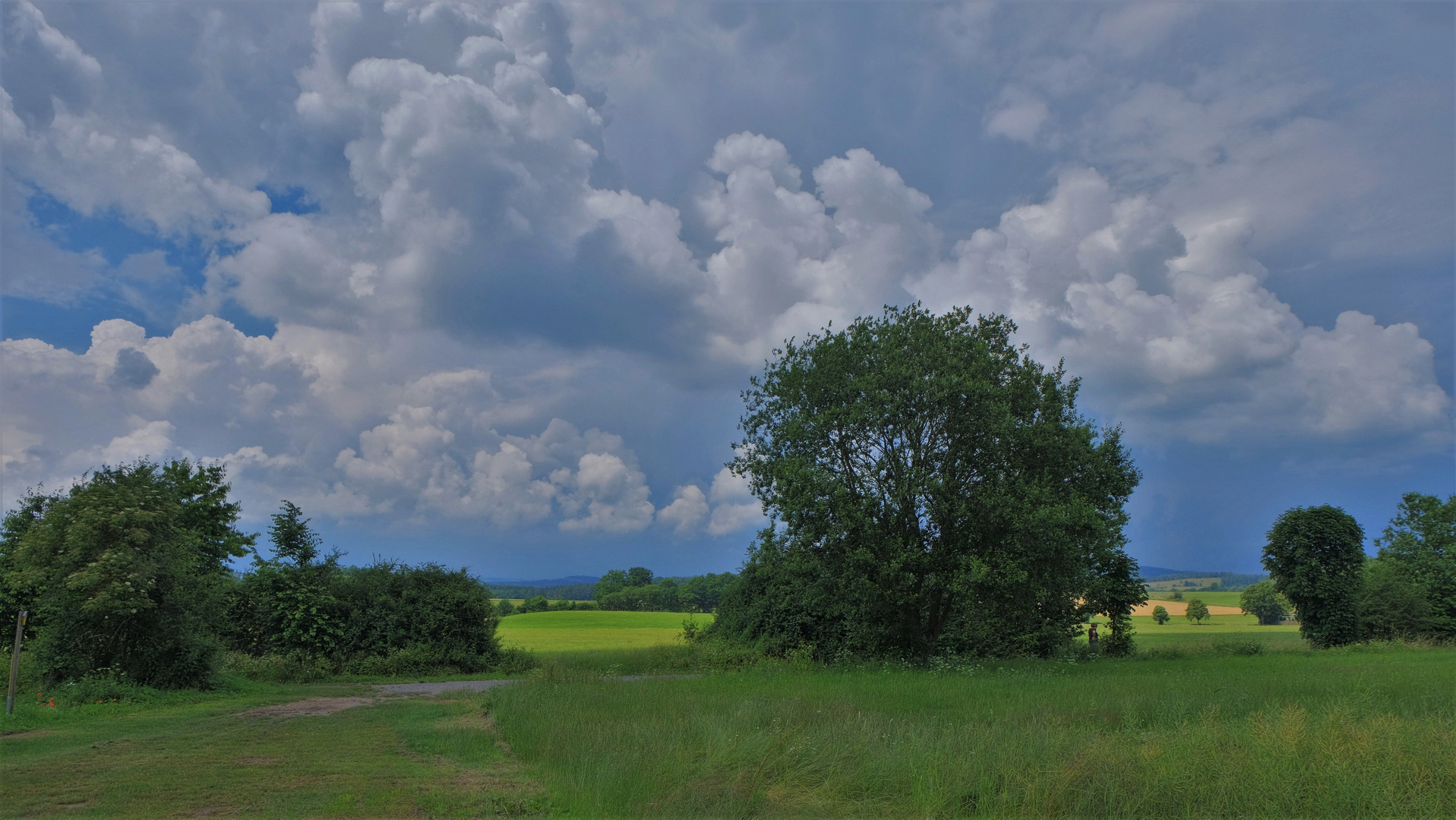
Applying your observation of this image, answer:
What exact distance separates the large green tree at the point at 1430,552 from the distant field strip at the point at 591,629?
39.1 metres

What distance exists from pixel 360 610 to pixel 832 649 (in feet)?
60.0

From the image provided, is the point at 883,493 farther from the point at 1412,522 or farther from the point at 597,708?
the point at 1412,522

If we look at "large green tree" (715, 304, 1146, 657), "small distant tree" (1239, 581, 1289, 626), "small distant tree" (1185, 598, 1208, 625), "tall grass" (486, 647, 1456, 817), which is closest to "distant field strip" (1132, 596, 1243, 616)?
"small distant tree" (1185, 598, 1208, 625)

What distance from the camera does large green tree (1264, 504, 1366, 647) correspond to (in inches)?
1454

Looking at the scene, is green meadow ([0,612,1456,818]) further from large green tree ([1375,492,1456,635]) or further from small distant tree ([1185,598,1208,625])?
small distant tree ([1185,598,1208,625])

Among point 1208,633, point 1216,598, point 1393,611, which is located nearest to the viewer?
point 1393,611

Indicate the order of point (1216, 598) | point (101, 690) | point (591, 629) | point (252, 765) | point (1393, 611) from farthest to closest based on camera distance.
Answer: point (1216, 598) → point (591, 629) → point (1393, 611) → point (101, 690) → point (252, 765)

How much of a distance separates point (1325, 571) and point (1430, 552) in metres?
13.4

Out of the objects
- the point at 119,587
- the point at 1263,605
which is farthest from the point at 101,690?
the point at 1263,605

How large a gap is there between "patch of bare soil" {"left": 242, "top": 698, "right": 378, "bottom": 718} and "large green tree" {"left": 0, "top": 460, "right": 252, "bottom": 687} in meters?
3.69

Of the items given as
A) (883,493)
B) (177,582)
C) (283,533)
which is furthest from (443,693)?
(883,493)

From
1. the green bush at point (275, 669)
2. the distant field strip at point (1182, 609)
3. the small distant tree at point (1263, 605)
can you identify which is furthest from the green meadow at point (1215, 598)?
the green bush at point (275, 669)

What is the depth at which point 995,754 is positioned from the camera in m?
8.73

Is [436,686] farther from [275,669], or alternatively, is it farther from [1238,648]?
[1238,648]
